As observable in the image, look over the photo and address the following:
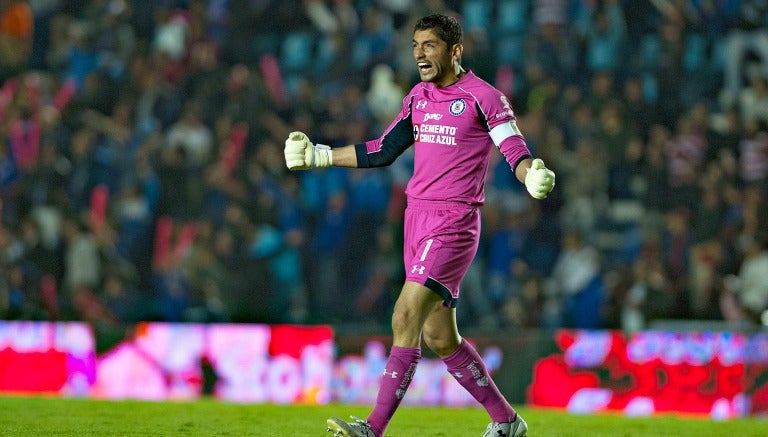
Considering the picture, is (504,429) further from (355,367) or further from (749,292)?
(749,292)

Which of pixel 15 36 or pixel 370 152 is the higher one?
pixel 15 36

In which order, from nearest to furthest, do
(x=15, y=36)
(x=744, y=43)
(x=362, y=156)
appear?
(x=362, y=156) → (x=744, y=43) → (x=15, y=36)

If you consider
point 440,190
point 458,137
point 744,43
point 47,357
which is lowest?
point 47,357

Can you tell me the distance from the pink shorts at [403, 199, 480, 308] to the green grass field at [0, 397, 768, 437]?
58.7 inches

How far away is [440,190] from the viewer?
598 cm

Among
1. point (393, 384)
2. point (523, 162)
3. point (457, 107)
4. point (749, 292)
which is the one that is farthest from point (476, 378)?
point (749, 292)

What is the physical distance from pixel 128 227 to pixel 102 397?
3.25 m

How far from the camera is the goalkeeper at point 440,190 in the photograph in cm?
582

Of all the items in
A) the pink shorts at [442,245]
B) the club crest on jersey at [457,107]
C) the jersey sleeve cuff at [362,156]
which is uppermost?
the club crest on jersey at [457,107]

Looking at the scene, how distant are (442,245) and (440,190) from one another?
0.29 meters

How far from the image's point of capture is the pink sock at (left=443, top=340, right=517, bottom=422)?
615 cm

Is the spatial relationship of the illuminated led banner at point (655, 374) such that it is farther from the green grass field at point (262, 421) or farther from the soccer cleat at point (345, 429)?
the soccer cleat at point (345, 429)

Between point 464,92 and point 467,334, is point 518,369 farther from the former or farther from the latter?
point 464,92

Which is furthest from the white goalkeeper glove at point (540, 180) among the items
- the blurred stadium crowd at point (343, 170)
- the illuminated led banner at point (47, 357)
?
the blurred stadium crowd at point (343, 170)
